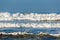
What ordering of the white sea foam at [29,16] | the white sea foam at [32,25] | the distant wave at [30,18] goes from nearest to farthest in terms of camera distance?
the white sea foam at [32,25]
the distant wave at [30,18]
the white sea foam at [29,16]

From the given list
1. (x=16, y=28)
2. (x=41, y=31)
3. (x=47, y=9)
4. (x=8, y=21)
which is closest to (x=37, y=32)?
(x=41, y=31)

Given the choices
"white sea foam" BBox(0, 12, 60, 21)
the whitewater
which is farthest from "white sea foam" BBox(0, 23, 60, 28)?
"white sea foam" BBox(0, 12, 60, 21)

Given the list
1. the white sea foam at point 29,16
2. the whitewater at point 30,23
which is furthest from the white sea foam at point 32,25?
the white sea foam at point 29,16

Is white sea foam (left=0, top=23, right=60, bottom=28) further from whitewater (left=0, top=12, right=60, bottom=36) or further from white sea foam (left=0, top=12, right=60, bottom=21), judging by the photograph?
white sea foam (left=0, top=12, right=60, bottom=21)

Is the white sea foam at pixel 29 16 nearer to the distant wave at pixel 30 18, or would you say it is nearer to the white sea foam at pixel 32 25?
the distant wave at pixel 30 18

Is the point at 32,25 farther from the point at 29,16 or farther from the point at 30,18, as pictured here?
the point at 29,16

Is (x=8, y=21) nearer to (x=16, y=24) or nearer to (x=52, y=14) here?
(x=16, y=24)

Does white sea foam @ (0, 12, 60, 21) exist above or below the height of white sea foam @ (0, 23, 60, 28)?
above

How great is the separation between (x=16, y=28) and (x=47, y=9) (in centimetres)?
429

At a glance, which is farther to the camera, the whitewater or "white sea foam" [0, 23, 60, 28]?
"white sea foam" [0, 23, 60, 28]

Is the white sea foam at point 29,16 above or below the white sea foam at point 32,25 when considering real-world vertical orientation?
above

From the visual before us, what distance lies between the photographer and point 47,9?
78.2 ft

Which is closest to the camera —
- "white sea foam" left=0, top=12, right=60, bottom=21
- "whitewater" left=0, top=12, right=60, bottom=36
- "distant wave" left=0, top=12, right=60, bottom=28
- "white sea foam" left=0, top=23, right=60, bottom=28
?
"whitewater" left=0, top=12, right=60, bottom=36

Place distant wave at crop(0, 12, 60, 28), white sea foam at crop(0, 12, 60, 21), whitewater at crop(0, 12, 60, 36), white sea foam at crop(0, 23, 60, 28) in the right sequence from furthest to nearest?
white sea foam at crop(0, 12, 60, 21), distant wave at crop(0, 12, 60, 28), white sea foam at crop(0, 23, 60, 28), whitewater at crop(0, 12, 60, 36)
